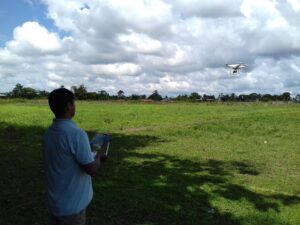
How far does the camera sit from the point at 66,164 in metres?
3.74

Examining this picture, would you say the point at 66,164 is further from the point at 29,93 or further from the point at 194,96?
the point at 194,96

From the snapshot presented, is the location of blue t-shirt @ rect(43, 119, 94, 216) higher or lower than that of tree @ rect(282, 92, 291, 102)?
higher

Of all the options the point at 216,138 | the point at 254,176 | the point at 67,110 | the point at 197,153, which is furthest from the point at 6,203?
the point at 216,138

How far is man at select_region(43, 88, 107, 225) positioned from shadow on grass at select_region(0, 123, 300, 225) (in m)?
3.04

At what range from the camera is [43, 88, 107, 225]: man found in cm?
369

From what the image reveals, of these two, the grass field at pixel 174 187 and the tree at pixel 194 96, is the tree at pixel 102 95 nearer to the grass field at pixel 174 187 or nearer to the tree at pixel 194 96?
the tree at pixel 194 96

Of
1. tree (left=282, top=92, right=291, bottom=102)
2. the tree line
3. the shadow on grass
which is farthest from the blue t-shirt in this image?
tree (left=282, top=92, right=291, bottom=102)

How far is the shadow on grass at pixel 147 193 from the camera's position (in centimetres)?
709

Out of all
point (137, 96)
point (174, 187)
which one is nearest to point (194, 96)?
point (137, 96)

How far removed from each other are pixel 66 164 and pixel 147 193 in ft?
16.2

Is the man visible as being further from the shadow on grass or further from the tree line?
the tree line

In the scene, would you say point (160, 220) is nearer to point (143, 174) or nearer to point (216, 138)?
point (143, 174)

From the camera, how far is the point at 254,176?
11102mm

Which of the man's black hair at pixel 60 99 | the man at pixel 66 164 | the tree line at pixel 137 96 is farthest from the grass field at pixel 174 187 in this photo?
the tree line at pixel 137 96
